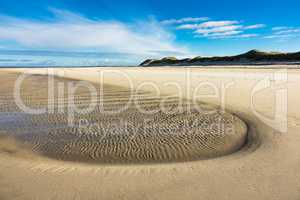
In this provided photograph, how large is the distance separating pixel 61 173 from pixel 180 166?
1.99 m

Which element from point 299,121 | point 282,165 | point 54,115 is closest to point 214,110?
point 299,121

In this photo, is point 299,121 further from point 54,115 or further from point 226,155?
point 54,115

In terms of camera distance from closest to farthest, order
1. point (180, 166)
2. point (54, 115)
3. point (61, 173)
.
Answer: point (61, 173) < point (180, 166) < point (54, 115)

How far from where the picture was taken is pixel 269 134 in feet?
19.4

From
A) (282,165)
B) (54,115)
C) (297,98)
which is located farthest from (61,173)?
(297,98)

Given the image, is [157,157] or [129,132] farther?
[129,132]

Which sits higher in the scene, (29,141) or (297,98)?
(297,98)

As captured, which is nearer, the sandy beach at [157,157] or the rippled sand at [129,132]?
the sandy beach at [157,157]

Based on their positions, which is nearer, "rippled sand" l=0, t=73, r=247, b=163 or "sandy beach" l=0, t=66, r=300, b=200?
"sandy beach" l=0, t=66, r=300, b=200

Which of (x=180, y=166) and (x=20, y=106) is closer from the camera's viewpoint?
(x=180, y=166)

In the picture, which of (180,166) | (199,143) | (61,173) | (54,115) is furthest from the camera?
(54,115)

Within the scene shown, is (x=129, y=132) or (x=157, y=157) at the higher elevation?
(x=129, y=132)

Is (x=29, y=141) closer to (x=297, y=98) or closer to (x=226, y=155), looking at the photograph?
(x=226, y=155)

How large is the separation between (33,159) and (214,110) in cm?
566
